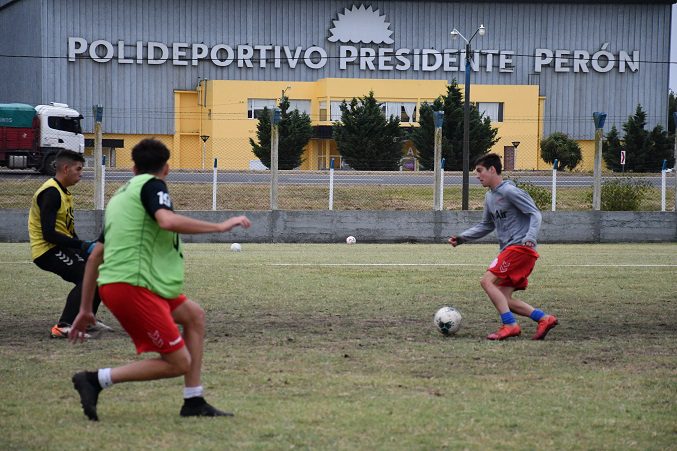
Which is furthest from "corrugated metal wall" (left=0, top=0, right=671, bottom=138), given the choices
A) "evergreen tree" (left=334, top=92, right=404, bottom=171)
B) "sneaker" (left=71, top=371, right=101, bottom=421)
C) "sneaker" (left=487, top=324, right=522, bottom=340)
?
"sneaker" (left=71, top=371, right=101, bottom=421)

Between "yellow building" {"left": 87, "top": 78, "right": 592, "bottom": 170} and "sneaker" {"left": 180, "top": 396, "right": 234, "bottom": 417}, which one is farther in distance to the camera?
"yellow building" {"left": 87, "top": 78, "right": 592, "bottom": 170}

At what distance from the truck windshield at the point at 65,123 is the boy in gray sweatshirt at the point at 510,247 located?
34.6 meters

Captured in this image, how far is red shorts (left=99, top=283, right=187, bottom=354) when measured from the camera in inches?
219

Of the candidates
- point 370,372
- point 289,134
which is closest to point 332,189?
point 370,372

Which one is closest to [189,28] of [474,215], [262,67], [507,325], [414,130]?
Result: [262,67]

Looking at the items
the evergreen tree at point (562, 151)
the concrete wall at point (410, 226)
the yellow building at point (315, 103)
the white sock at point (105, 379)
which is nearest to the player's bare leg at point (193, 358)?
the white sock at point (105, 379)

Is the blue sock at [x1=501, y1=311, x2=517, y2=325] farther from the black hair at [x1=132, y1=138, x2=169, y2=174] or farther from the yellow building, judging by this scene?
the yellow building

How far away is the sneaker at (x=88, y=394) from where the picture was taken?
5824 millimetres

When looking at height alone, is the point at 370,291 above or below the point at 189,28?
below

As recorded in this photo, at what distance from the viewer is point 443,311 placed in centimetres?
935

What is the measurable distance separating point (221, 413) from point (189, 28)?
61.2m

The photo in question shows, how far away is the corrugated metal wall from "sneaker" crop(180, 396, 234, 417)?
57599 mm

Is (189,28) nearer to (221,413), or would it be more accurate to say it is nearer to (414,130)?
(414,130)

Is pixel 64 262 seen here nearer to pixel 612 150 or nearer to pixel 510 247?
pixel 510 247
